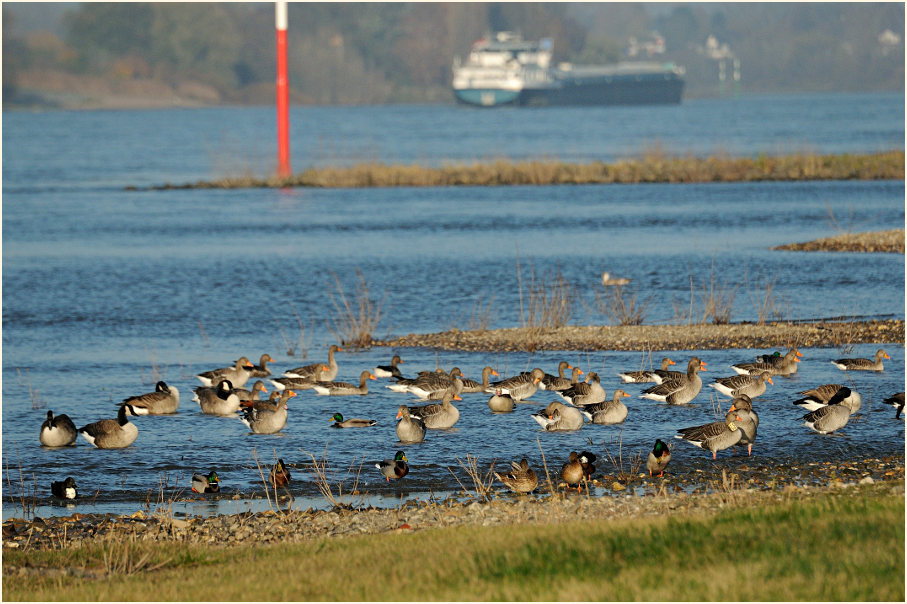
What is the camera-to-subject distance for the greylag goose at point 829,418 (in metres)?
18.4

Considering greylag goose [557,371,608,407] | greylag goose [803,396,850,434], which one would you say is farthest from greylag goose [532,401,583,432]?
greylag goose [803,396,850,434]

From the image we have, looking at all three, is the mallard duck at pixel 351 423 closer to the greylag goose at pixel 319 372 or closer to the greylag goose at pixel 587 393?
the greylag goose at pixel 319 372

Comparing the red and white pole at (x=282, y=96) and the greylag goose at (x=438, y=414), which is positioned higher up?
the red and white pole at (x=282, y=96)

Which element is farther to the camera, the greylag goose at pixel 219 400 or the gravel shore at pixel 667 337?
the gravel shore at pixel 667 337

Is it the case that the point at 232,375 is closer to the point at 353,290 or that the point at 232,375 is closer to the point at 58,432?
the point at 58,432

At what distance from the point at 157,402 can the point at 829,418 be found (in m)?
10.5

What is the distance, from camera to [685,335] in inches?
1075

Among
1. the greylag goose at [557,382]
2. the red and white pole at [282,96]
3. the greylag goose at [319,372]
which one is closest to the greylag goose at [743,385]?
the greylag goose at [557,382]

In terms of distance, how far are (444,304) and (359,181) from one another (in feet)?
152

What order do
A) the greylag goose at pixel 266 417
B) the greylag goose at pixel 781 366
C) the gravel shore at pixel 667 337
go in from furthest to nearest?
the gravel shore at pixel 667 337 < the greylag goose at pixel 781 366 < the greylag goose at pixel 266 417

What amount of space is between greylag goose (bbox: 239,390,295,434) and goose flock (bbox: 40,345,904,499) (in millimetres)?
15

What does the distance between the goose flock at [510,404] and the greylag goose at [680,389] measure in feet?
0.05

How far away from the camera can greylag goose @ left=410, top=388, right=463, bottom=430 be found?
782 inches

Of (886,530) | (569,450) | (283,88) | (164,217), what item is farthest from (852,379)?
(283,88)
